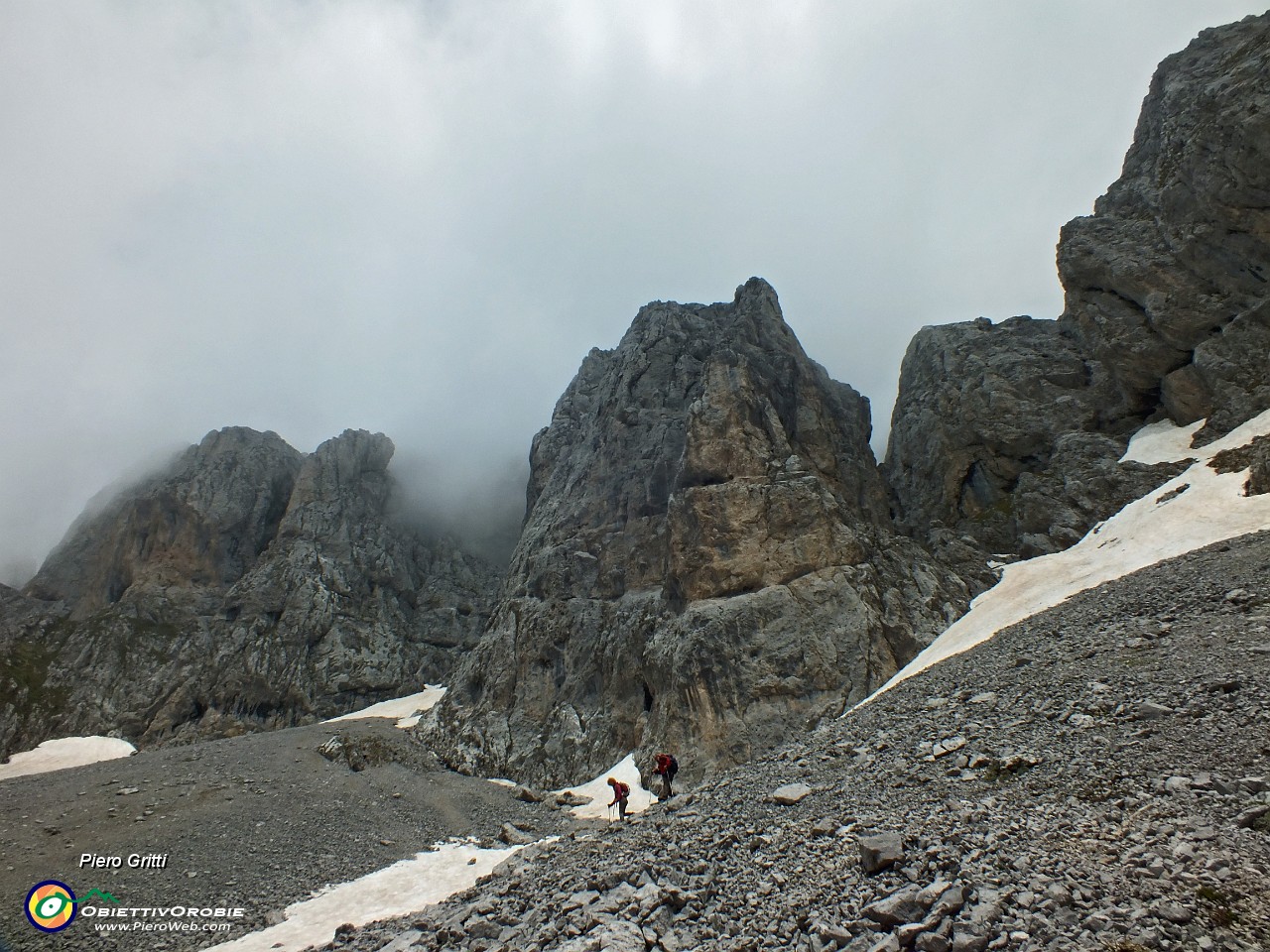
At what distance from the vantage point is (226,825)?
27.2 meters

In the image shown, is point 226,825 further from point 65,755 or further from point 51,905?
point 65,755

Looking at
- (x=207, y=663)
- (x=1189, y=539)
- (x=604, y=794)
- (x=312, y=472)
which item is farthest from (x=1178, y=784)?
(x=312, y=472)

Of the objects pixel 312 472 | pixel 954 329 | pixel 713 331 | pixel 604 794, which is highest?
Result: pixel 312 472

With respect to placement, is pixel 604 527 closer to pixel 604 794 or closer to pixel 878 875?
pixel 604 794

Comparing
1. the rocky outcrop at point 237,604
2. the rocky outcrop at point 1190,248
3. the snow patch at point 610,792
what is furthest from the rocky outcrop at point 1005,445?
the rocky outcrop at point 237,604

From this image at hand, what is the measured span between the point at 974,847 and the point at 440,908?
11.1 metres

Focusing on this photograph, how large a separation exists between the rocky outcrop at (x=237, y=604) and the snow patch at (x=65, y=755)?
869 cm

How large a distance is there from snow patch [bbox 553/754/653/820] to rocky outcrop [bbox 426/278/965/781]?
1.78 metres

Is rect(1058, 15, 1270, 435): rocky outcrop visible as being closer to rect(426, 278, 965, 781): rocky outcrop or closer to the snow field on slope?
rect(426, 278, 965, 781): rocky outcrop

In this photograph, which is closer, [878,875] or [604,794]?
[878,875]

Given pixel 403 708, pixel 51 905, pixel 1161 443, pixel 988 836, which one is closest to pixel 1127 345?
pixel 1161 443

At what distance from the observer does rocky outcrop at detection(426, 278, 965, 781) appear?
37.4 meters

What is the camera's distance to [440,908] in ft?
46.0

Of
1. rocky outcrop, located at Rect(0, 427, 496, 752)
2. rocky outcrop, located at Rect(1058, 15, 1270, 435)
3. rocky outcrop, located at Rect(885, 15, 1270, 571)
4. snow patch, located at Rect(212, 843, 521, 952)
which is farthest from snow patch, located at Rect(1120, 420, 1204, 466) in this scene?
rocky outcrop, located at Rect(0, 427, 496, 752)
